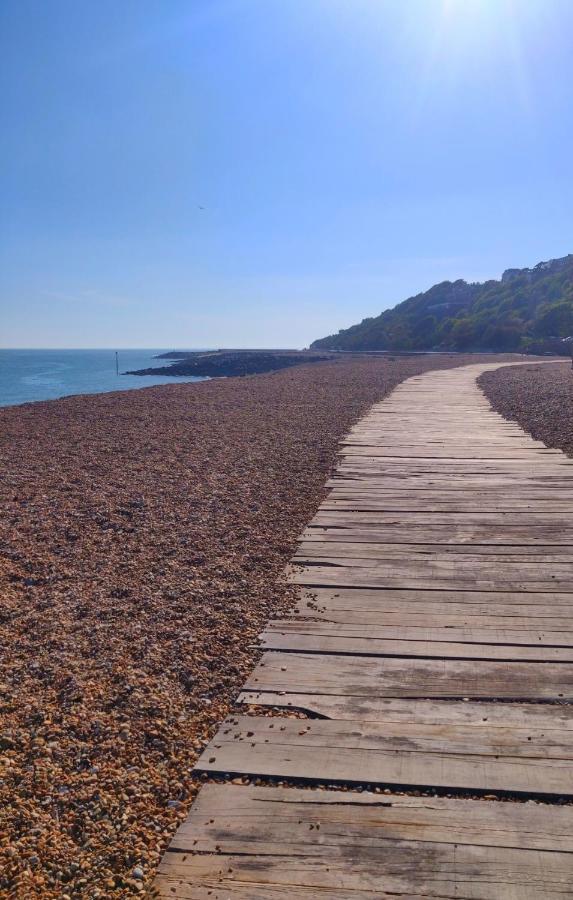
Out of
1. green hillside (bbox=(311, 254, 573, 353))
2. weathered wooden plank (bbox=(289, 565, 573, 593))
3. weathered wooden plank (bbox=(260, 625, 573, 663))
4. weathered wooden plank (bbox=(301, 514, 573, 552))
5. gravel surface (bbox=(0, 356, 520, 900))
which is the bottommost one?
gravel surface (bbox=(0, 356, 520, 900))

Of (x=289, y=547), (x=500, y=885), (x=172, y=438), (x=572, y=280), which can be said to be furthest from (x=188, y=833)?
(x=572, y=280)

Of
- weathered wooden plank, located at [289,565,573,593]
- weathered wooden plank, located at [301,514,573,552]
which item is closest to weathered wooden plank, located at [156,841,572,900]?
weathered wooden plank, located at [289,565,573,593]

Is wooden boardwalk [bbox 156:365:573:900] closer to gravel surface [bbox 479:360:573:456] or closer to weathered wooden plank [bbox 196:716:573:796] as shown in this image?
weathered wooden plank [bbox 196:716:573:796]

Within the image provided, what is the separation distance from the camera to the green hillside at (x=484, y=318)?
179 ft

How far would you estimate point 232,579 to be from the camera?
14.4 feet

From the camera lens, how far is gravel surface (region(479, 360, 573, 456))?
34.3 feet

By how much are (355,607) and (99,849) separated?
1.93m

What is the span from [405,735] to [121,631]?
1.76 m

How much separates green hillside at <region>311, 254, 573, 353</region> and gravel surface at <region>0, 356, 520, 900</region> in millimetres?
43514

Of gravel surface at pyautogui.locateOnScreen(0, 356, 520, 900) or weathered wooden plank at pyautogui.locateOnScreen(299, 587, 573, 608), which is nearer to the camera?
gravel surface at pyautogui.locateOnScreen(0, 356, 520, 900)

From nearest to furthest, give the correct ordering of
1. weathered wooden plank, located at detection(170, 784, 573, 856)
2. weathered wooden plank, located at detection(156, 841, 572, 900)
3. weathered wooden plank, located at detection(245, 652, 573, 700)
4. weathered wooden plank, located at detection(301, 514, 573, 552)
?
weathered wooden plank, located at detection(156, 841, 572, 900) → weathered wooden plank, located at detection(170, 784, 573, 856) → weathered wooden plank, located at detection(245, 652, 573, 700) → weathered wooden plank, located at detection(301, 514, 573, 552)

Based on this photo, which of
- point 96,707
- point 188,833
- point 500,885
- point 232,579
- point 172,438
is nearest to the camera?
point 500,885

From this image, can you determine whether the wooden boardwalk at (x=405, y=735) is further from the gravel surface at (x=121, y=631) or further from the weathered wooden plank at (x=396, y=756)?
the gravel surface at (x=121, y=631)

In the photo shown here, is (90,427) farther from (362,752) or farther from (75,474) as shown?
(362,752)
